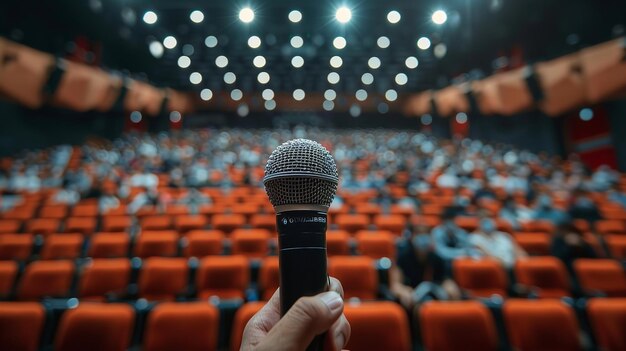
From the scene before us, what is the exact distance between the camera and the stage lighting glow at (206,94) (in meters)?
20.6

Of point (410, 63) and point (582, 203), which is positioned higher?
point (410, 63)

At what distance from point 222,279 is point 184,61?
15423mm

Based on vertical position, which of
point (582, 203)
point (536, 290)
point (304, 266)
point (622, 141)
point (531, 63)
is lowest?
point (536, 290)

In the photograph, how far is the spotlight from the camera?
1088 centimetres

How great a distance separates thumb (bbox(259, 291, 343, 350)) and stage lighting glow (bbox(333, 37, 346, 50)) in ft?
45.2

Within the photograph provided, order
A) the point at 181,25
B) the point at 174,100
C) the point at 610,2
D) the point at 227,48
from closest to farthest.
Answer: the point at 610,2, the point at 181,25, the point at 227,48, the point at 174,100

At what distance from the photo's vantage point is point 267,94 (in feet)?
69.1

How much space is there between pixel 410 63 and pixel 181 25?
10820 mm

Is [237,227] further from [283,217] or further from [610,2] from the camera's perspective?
[610,2]

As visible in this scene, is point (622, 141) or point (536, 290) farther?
point (622, 141)

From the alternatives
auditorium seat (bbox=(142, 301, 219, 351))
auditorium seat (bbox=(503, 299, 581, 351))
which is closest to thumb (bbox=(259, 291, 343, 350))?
auditorium seat (bbox=(142, 301, 219, 351))

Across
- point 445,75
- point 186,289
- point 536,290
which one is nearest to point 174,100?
point 445,75

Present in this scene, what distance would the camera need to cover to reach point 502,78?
12.6 meters

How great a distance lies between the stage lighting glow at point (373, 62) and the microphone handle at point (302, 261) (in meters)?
16.3
